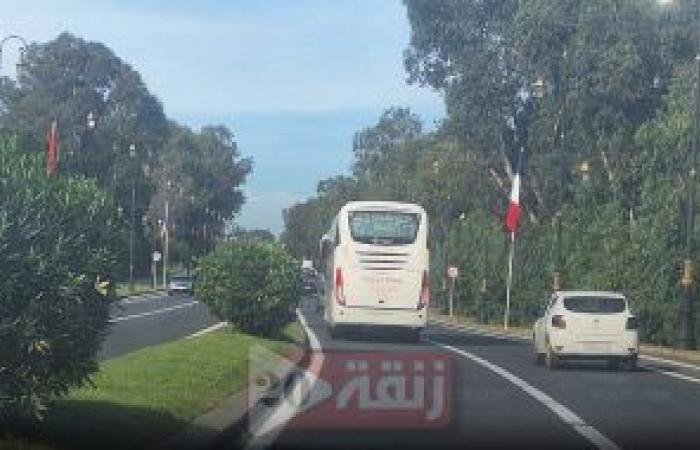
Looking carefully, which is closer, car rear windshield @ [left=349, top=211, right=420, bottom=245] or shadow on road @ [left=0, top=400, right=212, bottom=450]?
shadow on road @ [left=0, top=400, right=212, bottom=450]

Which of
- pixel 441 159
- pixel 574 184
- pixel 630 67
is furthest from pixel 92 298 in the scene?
pixel 441 159

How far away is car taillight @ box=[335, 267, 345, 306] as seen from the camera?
37906 millimetres

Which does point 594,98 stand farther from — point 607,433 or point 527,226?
point 607,433

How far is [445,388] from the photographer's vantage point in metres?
22.5

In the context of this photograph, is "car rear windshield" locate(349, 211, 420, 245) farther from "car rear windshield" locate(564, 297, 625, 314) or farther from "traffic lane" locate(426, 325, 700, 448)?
"car rear windshield" locate(564, 297, 625, 314)

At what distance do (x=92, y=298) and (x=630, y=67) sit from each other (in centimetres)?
6014

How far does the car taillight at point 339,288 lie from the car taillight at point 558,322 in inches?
362

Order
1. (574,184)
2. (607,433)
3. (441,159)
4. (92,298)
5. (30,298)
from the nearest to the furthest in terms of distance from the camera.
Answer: (30,298) < (92,298) < (607,433) < (574,184) < (441,159)

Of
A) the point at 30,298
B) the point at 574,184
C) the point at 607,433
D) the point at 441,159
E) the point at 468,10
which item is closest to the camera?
the point at 30,298

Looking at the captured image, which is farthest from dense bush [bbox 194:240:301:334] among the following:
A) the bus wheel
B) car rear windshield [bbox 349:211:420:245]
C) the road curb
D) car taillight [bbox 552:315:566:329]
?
the road curb

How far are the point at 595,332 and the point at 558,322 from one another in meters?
0.81

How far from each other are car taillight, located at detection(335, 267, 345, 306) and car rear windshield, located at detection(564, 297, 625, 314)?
29.7 ft

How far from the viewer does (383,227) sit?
38.4 metres

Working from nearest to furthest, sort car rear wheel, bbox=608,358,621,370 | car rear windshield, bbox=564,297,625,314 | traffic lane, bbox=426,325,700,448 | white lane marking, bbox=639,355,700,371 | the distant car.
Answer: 1. traffic lane, bbox=426,325,700,448
2. car rear windshield, bbox=564,297,625,314
3. car rear wheel, bbox=608,358,621,370
4. white lane marking, bbox=639,355,700,371
5. the distant car
